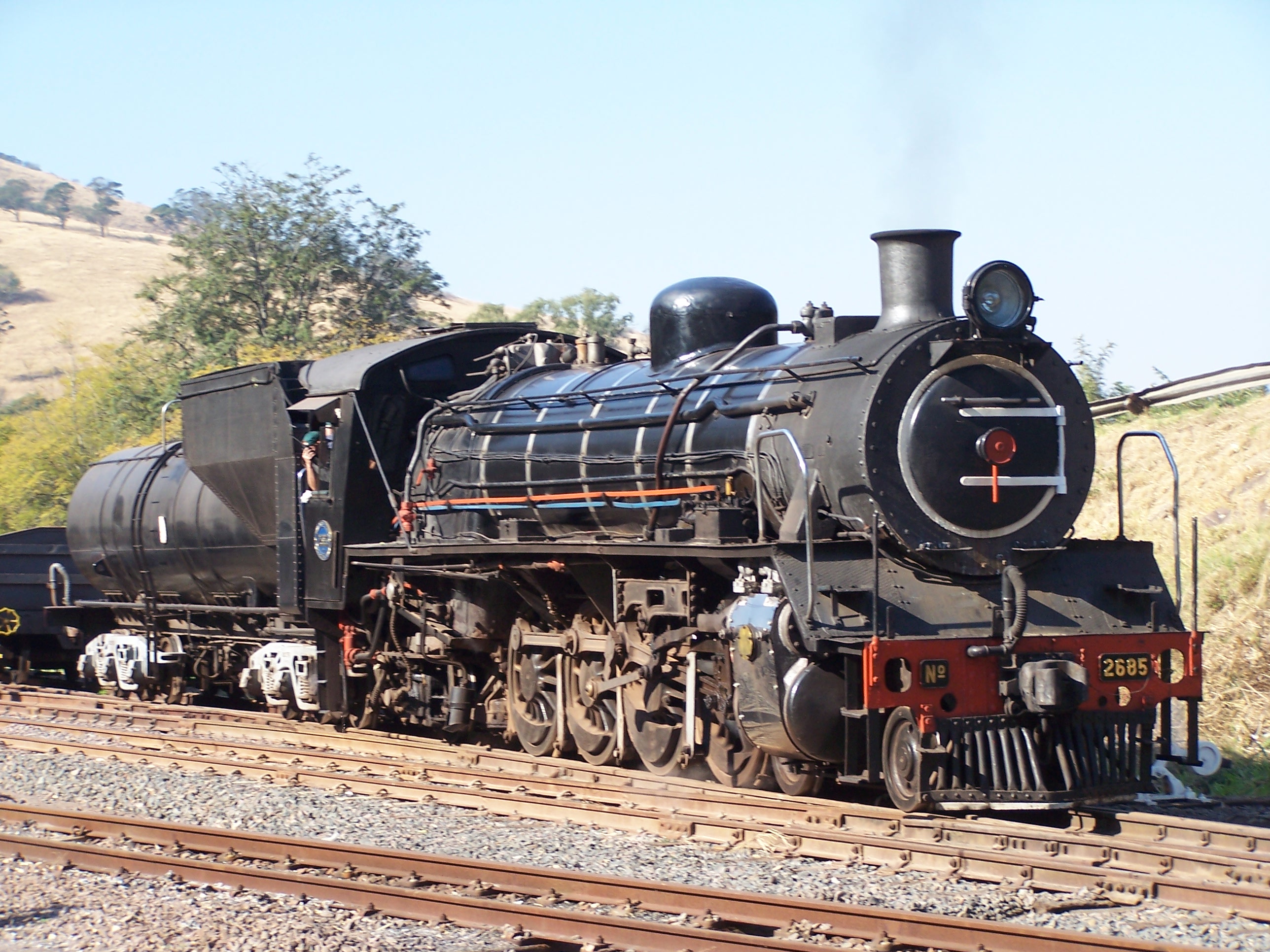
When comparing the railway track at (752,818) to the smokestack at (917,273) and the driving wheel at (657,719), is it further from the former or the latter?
the smokestack at (917,273)

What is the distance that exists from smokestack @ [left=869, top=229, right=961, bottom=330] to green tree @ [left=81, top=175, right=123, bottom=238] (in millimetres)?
117683

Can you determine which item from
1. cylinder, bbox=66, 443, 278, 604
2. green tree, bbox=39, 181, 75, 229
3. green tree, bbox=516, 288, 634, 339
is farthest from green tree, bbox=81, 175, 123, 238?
cylinder, bbox=66, 443, 278, 604

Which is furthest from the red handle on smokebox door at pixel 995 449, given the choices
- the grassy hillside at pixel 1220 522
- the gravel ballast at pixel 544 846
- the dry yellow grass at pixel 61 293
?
the dry yellow grass at pixel 61 293

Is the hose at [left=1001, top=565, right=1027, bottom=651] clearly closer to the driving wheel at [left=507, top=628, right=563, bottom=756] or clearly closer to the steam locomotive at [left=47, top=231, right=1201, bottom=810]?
the steam locomotive at [left=47, top=231, right=1201, bottom=810]

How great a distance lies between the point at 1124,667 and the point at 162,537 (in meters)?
11.7

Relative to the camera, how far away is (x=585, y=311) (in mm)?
57469

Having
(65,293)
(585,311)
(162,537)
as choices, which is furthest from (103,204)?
(162,537)

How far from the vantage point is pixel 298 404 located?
12.5 m

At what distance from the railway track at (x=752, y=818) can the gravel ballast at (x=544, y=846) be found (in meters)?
0.12

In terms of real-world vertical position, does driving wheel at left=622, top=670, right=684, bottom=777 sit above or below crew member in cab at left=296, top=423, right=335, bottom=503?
below

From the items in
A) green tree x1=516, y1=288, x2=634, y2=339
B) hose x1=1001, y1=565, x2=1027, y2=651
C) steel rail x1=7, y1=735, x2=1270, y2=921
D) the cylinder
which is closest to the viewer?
steel rail x1=7, y1=735, x2=1270, y2=921

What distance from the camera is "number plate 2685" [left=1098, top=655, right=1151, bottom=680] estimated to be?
25.0 feet

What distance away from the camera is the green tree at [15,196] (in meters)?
122

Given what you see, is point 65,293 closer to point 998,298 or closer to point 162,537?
point 162,537
